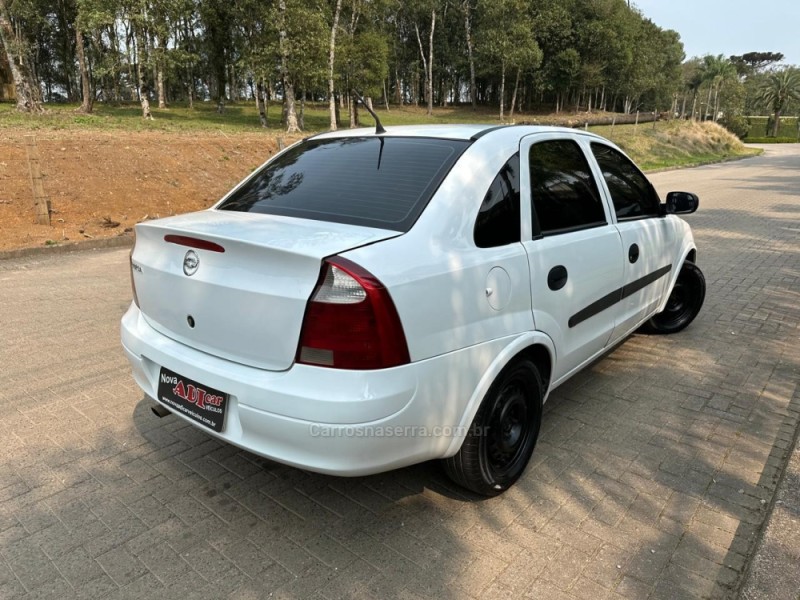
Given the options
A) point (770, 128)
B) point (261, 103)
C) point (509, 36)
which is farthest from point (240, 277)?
point (770, 128)

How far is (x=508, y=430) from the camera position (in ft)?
9.23

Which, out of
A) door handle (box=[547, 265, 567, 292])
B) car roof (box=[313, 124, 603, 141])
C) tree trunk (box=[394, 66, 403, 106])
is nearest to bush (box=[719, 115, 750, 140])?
tree trunk (box=[394, 66, 403, 106])

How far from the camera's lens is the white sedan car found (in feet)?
6.83

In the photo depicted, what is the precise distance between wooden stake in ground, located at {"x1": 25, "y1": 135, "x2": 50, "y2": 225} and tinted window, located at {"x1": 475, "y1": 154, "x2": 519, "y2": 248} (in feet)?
29.6

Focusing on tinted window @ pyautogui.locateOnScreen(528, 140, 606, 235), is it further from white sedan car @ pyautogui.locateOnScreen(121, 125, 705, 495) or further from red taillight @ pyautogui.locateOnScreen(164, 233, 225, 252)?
red taillight @ pyautogui.locateOnScreen(164, 233, 225, 252)

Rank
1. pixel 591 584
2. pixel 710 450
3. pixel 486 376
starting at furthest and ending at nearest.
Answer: pixel 710 450, pixel 486 376, pixel 591 584

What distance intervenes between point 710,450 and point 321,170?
2719 mm

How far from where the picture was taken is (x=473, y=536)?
8.22 feet

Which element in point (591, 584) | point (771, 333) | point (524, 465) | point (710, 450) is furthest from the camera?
point (771, 333)

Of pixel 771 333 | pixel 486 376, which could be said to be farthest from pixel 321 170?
pixel 771 333

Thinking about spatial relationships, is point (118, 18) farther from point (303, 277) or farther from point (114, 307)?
point (303, 277)

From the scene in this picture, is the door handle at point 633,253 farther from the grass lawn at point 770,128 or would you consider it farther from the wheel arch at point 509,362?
the grass lawn at point 770,128

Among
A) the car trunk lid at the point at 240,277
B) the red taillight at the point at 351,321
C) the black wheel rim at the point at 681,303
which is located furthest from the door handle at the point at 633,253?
the red taillight at the point at 351,321

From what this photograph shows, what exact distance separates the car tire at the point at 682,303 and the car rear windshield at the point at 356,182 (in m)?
3.21
